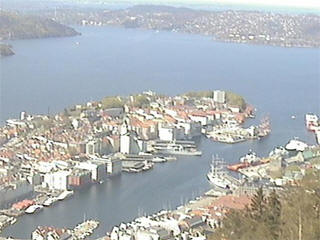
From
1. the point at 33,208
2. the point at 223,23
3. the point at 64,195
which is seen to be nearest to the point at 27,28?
the point at 223,23

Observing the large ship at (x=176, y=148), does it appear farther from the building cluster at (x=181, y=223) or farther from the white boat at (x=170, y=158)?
the building cluster at (x=181, y=223)

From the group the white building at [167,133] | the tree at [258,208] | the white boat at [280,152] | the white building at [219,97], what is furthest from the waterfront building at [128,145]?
the tree at [258,208]

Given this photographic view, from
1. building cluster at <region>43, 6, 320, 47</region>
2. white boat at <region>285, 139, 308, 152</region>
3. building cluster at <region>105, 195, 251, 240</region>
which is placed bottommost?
building cluster at <region>43, 6, 320, 47</region>

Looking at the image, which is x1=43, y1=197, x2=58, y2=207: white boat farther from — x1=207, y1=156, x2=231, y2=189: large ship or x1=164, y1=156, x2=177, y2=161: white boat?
x1=164, y1=156, x2=177, y2=161: white boat

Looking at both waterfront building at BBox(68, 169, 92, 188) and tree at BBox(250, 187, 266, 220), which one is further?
waterfront building at BBox(68, 169, 92, 188)

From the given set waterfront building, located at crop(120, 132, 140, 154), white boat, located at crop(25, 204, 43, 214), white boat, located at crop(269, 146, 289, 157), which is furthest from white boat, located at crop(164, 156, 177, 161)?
white boat, located at crop(25, 204, 43, 214)

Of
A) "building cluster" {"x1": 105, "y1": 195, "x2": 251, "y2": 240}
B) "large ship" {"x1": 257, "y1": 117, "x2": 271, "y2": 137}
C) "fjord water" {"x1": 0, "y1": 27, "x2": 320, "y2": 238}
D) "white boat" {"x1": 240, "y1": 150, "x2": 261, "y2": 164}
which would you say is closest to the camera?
"building cluster" {"x1": 105, "y1": 195, "x2": 251, "y2": 240}
